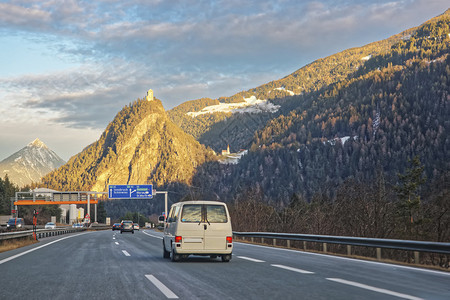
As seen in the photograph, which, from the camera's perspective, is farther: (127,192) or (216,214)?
(127,192)

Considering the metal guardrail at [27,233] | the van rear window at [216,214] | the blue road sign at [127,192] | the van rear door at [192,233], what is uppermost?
the blue road sign at [127,192]

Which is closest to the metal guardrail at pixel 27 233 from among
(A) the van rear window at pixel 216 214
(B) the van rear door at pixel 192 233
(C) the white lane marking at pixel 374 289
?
(B) the van rear door at pixel 192 233

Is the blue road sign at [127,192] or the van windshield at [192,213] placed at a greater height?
the blue road sign at [127,192]

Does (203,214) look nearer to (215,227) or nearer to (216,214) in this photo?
(216,214)

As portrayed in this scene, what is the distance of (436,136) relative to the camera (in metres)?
198

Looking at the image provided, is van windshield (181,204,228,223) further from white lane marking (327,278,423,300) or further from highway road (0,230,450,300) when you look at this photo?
white lane marking (327,278,423,300)

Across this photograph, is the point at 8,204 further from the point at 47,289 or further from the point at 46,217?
the point at 47,289

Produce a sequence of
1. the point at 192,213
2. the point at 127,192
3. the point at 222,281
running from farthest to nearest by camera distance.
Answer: the point at 127,192, the point at 192,213, the point at 222,281

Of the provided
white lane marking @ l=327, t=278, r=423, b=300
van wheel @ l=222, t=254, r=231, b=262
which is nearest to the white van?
van wheel @ l=222, t=254, r=231, b=262

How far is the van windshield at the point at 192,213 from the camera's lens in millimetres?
14203

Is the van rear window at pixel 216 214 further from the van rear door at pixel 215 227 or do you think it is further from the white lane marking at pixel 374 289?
the white lane marking at pixel 374 289

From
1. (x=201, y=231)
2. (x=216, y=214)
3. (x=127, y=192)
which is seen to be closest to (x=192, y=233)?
(x=201, y=231)

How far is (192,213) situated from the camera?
14297 millimetres

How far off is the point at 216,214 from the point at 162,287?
5.55 metres
